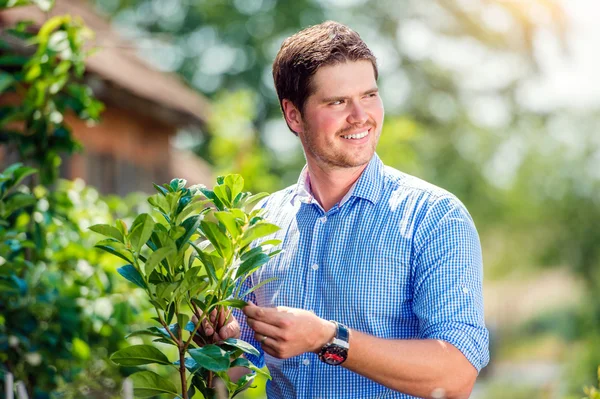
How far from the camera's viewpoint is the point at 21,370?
3.44 metres

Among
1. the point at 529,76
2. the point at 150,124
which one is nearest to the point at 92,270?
the point at 150,124

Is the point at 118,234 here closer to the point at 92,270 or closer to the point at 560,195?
the point at 92,270

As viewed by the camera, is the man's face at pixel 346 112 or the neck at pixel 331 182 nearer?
the man's face at pixel 346 112

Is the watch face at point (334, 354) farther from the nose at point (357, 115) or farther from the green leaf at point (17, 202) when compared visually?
the green leaf at point (17, 202)

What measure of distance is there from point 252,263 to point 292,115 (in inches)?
35.9

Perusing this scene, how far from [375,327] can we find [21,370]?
68.9 inches

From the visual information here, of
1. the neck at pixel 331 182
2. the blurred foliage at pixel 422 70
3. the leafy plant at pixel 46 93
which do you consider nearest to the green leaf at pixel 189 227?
the neck at pixel 331 182

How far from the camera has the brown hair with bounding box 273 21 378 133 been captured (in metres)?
2.50

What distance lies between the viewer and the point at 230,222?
1.92m

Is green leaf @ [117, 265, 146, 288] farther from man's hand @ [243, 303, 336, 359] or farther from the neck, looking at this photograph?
the neck

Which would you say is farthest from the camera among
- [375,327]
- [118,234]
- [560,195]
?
[560,195]

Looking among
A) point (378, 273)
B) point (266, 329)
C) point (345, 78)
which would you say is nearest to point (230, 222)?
point (266, 329)

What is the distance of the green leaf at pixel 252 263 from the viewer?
196 centimetres

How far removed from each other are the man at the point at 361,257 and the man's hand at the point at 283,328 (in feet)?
0.37
